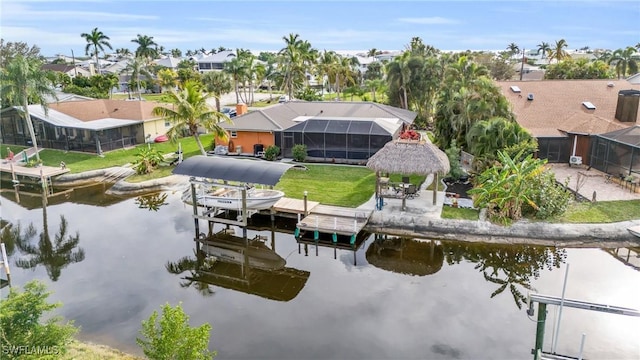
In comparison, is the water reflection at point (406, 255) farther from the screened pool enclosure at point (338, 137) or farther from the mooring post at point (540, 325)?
the screened pool enclosure at point (338, 137)

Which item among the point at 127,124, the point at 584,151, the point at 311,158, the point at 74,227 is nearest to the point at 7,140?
the point at 127,124

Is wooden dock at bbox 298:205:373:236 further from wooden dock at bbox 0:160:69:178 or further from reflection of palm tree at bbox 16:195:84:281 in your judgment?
wooden dock at bbox 0:160:69:178

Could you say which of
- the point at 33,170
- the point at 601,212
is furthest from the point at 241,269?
the point at 33,170

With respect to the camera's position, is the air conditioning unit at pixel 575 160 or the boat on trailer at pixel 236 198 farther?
the air conditioning unit at pixel 575 160

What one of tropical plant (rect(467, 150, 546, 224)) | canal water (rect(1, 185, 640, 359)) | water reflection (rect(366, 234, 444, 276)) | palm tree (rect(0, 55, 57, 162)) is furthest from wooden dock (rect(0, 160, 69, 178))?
tropical plant (rect(467, 150, 546, 224))

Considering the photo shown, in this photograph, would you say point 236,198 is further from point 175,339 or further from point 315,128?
point 315,128

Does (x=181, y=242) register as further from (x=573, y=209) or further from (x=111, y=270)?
(x=573, y=209)

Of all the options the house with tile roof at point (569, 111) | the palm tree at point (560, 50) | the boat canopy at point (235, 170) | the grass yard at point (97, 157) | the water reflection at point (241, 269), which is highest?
the palm tree at point (560, 50)

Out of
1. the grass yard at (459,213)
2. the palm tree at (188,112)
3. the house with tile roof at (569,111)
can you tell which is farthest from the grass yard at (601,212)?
the palm tree at (188,112)
